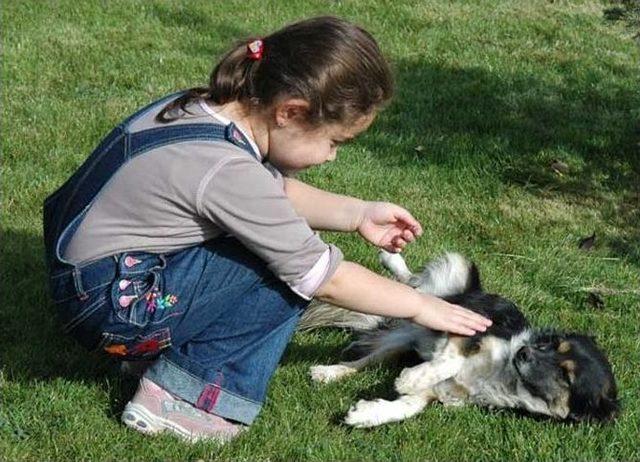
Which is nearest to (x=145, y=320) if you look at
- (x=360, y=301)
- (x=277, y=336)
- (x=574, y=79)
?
(x=277, y=336)

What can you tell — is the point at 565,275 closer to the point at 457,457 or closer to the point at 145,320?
the point at 457,457

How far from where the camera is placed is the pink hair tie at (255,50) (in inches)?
119

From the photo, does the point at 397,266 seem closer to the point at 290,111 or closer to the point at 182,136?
the point at 290,111

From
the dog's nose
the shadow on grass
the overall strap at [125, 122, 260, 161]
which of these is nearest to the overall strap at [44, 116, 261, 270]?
the overall strap at [125, 122, 260, 161]

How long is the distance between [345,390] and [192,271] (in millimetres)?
907

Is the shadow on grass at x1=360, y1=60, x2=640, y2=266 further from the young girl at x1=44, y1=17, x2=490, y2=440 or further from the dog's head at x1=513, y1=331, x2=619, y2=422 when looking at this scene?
the young girl at x1=44, y1=17, x2=490, y2=440

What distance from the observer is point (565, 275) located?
4.88 meters

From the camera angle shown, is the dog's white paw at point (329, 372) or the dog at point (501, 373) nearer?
the dog at point (501, 373)

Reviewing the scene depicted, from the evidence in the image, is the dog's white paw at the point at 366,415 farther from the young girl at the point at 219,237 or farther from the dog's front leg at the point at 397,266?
the dog's front leg at the point at 397,266

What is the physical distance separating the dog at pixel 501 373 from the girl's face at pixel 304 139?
35.4 inches

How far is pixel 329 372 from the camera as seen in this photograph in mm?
3787

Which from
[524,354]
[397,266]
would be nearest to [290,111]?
[524,354]

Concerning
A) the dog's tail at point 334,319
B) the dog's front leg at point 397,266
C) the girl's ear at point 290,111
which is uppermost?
the girl's ear at point 290,111

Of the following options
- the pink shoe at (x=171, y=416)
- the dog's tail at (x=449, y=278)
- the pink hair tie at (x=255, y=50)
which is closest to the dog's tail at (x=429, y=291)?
the dog's tail at (x=449, y=278)
